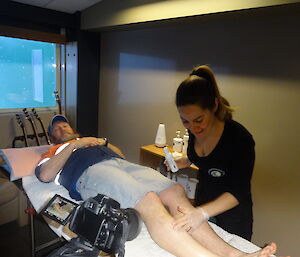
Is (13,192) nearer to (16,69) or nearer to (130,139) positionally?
(130,139)

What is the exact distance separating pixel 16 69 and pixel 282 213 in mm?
2970

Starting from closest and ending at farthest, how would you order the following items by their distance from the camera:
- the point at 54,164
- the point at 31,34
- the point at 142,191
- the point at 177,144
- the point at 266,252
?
the point at 266,252 < the point at 142,191 < the point at 54,164 < the point at 177,144 < the point at 31,34

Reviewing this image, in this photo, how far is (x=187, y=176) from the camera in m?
2.25

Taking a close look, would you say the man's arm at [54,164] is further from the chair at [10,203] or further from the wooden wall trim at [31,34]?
the wooden wall trim at [31,34]

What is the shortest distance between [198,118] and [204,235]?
1.83 feet

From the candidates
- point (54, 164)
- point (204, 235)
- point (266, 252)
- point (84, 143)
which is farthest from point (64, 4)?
point (266, 252)

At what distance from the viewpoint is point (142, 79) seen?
2635 millimetres

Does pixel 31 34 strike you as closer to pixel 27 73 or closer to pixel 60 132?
pixel 27 73

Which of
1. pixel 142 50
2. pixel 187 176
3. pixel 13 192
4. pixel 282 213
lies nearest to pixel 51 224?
pixel 13 192

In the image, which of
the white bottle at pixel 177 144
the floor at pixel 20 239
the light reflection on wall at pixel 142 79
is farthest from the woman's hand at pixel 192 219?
the light reflection on wall at pixel 142 79

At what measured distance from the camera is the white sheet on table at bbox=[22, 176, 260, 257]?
1.11 m

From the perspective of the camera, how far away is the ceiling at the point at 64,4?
2.37m

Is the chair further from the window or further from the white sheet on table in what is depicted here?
the window

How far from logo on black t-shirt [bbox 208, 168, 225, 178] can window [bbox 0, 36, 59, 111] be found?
8.06 ft
